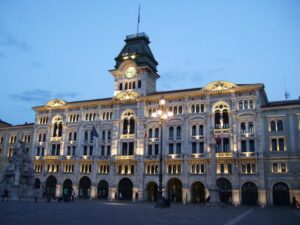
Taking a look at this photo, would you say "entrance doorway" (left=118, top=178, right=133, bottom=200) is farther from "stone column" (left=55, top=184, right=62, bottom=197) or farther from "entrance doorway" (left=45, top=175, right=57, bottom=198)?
"entrance doorway" (left=45, top=175, right=57, bottom=198)

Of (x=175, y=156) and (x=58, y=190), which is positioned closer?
(x=175, y=156)

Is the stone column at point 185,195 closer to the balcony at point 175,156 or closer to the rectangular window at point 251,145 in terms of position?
the balcony at point 175,156

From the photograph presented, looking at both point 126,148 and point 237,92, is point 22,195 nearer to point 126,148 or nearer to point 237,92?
point 126,148

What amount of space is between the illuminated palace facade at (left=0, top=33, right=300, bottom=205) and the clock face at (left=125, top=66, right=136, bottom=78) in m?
0.22

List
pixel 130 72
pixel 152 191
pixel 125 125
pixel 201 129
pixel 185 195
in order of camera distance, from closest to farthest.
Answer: pixel 185 195 < pixel 201 129 < pixel 152 191 < pixel 125 125 < pixel 130 72

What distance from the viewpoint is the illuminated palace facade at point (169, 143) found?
49.3 m

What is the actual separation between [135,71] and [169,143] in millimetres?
16596

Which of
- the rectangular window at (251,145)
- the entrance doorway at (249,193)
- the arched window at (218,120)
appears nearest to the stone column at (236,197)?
the entrance doorway at (249,193)

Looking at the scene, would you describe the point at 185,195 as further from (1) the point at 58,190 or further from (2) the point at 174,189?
(1) the point at 58,190

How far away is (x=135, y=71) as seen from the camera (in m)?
63.3

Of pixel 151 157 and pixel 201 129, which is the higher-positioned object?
pixel 201 129

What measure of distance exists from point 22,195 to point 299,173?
43491mm

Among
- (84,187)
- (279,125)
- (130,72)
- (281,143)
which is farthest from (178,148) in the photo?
(84,187)

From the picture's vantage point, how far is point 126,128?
61094 millimetres
